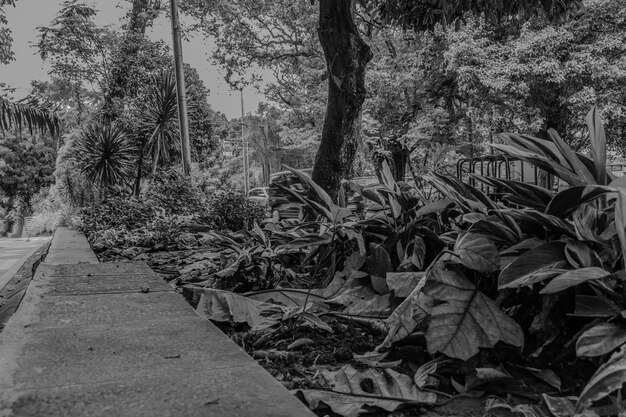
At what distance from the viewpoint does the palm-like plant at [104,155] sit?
43.3 ft

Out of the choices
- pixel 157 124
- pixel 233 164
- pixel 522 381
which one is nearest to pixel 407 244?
pixel 522 381

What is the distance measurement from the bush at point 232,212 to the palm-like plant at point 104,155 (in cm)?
705

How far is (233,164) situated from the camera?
50.0m

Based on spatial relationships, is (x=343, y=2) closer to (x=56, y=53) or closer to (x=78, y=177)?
(x=78, y=177)

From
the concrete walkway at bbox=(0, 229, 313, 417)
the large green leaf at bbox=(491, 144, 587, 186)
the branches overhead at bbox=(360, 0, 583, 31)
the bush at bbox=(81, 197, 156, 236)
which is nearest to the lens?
the concrete walkway at bbox=(0, 229, 313, 417)

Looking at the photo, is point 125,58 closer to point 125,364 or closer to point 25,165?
point 125,364

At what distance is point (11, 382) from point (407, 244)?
1.48 m

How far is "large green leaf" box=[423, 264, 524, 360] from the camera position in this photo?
1.34 metres

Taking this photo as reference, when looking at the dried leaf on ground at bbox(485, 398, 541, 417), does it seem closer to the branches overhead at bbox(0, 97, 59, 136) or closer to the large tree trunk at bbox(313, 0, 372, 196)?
the large tree trunk at bbox(313, 0, 372, 196)

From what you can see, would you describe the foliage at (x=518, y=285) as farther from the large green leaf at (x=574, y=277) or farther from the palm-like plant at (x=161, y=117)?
the palm-like plant at (x=161, y=117)

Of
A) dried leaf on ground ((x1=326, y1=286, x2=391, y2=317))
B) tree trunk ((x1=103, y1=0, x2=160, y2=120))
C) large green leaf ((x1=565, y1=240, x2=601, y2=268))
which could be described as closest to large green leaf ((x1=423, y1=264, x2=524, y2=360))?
large green leaf ((x1=565, y1=240, x2=601, y2=268))

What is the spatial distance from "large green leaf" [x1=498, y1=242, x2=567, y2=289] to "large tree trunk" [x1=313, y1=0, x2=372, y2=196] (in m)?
3.56

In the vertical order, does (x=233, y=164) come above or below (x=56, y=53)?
below

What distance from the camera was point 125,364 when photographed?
1.17 meters
